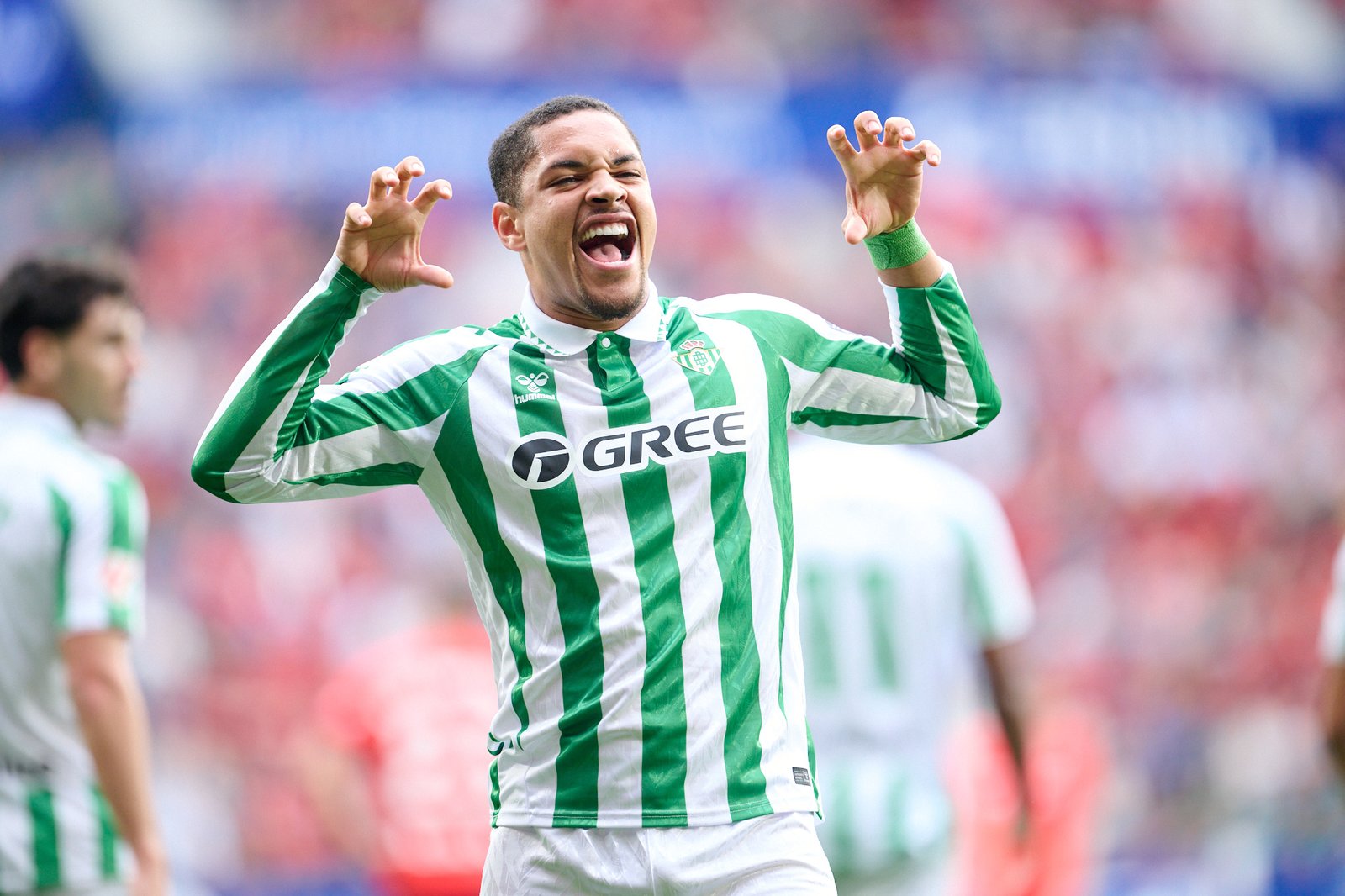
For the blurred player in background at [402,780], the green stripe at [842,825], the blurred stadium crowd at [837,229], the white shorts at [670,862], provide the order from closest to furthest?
the white shorts at [670,862], the green stripe at [842,825], the blurred player in background at [402,780], the blurred stadium crowd at [837,229]

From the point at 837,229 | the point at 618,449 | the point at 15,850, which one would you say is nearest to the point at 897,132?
the point at 618,449

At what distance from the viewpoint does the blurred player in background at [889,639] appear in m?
4.41

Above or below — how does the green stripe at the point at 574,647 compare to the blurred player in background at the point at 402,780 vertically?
above

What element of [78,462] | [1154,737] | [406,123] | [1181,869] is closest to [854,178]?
[78,462]

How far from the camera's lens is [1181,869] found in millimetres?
8438

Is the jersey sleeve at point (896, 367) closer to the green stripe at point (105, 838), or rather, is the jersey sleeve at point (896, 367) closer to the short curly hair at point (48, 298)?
the short curly hair at point (48, 298)

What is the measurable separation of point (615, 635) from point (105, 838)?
177 cm

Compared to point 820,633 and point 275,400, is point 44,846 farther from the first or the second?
point 820,633

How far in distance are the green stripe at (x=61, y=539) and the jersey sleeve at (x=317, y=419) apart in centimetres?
119

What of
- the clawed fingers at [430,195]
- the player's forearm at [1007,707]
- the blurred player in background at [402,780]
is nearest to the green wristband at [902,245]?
the clawed fingers at [430,195]

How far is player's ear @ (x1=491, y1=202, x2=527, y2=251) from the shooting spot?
305cm

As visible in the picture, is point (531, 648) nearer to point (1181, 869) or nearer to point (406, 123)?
point (1181, 869)

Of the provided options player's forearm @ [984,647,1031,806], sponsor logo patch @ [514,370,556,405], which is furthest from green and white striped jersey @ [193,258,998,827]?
player's forearm @ [984,647,1031,806]

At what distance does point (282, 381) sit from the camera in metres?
2.71
